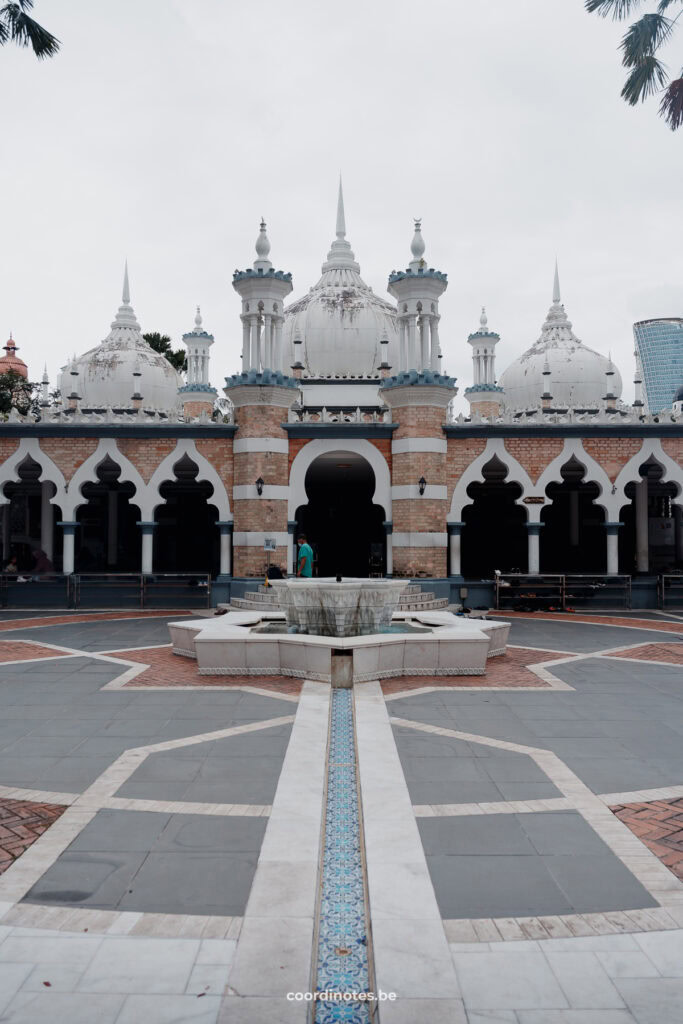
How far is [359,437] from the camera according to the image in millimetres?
18984

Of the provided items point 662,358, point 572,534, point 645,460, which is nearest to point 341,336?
point 572,534

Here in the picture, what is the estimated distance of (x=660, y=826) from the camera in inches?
197

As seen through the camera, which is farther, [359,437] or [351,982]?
[359,437]

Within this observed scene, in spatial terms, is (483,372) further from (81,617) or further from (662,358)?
(662,358)

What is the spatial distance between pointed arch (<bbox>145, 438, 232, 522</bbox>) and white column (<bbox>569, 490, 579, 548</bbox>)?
40.8 feet

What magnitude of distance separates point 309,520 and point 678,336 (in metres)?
104

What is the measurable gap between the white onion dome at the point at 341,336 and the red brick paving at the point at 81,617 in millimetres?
9966

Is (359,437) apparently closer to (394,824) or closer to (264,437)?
(264,437)

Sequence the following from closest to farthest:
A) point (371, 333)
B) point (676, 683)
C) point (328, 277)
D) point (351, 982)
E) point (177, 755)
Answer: point (351, 982), point (177, 755), point (676, 683), point (371, 333), point (328, 277)

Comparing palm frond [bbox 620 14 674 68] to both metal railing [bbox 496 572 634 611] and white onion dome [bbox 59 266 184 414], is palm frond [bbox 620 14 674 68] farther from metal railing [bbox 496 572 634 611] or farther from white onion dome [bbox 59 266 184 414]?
white onion dome [bbox 59 266 184 414]

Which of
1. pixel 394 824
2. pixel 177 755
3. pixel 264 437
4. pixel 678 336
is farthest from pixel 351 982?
pixel 678 336

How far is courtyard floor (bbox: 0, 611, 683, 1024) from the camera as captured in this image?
315cm

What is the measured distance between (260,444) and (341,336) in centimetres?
763

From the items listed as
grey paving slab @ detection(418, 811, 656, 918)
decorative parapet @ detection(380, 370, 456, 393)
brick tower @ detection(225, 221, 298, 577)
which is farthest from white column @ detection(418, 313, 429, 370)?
grey paving slab @ detection(418, 811, 656, 918)
